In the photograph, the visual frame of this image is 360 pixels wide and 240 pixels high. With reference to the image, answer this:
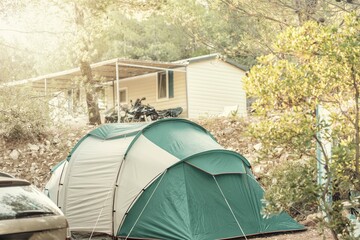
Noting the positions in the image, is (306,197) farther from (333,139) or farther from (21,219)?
(21,219)

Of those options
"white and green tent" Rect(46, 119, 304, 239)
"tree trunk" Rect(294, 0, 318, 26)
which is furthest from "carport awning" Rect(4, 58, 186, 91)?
"white and green tent" Rect(46, 119, 304, 239)

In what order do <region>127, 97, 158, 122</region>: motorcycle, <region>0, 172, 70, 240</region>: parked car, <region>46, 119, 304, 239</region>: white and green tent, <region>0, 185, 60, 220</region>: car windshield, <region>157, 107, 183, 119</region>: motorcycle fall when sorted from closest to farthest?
<region>0, 172, 70, 240</region>: parked car < <region>0, 185, 60, 220</region>: car windshield < <region>46, 119, 304, 239</region>: white and green tent < <region>127, 97, 158, 122</region>: motorcycle < <region>157, 107, 183, 119</region>: motorcycle

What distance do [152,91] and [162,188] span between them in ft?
51.9

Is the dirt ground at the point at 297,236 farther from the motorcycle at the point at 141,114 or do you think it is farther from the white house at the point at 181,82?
the white house at the point at 181,82

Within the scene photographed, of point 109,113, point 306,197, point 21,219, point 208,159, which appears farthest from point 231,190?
point 109,113

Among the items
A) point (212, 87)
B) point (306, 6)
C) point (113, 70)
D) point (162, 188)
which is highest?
point (306, 6)

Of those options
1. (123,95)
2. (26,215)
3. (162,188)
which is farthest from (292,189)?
(123,95)

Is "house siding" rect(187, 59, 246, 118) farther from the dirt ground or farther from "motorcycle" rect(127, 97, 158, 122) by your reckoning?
the dirt ground

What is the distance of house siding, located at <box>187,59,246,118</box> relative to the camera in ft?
76.5

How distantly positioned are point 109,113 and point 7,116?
7.56 m

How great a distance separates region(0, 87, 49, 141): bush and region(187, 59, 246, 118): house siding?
803 centimetres

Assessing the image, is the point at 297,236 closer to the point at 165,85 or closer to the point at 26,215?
the point at 26,215

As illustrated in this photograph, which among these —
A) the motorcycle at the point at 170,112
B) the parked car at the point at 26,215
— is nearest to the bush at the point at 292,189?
the parked car at the point at 26,215

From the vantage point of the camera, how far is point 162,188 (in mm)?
9062
